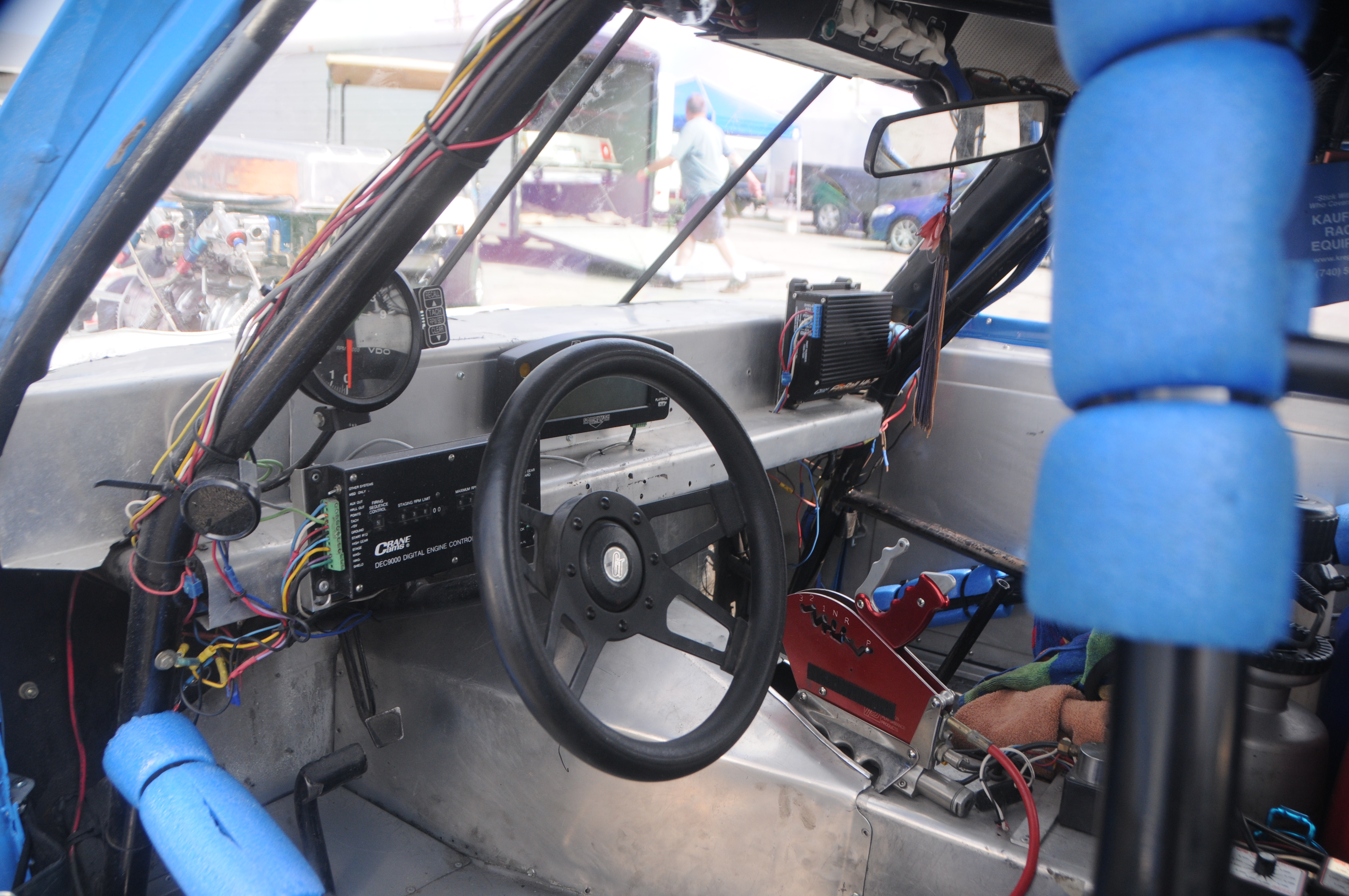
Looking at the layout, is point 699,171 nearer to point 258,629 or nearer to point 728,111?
point 728,111

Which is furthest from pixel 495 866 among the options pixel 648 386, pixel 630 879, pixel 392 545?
pixel 648 386

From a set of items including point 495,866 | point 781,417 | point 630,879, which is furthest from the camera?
point 781,417

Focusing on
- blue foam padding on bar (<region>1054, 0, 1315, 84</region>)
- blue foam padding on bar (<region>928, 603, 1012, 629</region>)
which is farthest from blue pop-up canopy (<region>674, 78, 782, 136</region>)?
blue foam padding on bar (<region>1054, 0, 1315, 84</region>)

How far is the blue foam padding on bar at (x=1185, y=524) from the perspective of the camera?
0.35 meters

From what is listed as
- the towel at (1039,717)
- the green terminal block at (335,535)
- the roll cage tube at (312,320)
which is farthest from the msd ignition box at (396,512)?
the towel at (1039,717)

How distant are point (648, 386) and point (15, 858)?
57.9 inches

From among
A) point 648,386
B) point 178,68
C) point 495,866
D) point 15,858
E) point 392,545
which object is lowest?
point 495,866

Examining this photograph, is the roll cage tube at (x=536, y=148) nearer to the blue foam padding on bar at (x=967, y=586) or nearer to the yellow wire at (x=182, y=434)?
the yellow wire at (x=182, y=434)

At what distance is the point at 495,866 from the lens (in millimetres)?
1997

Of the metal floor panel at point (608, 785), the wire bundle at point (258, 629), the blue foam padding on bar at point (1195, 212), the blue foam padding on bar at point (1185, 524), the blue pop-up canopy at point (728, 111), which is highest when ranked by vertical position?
the blue pop-up canopy at point (728, 111)

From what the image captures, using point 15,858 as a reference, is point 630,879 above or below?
below

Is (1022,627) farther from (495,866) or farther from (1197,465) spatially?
(1197,465)

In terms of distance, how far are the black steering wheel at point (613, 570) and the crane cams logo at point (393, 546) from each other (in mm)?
215

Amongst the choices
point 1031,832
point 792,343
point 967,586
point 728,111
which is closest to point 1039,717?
point 1031,832
